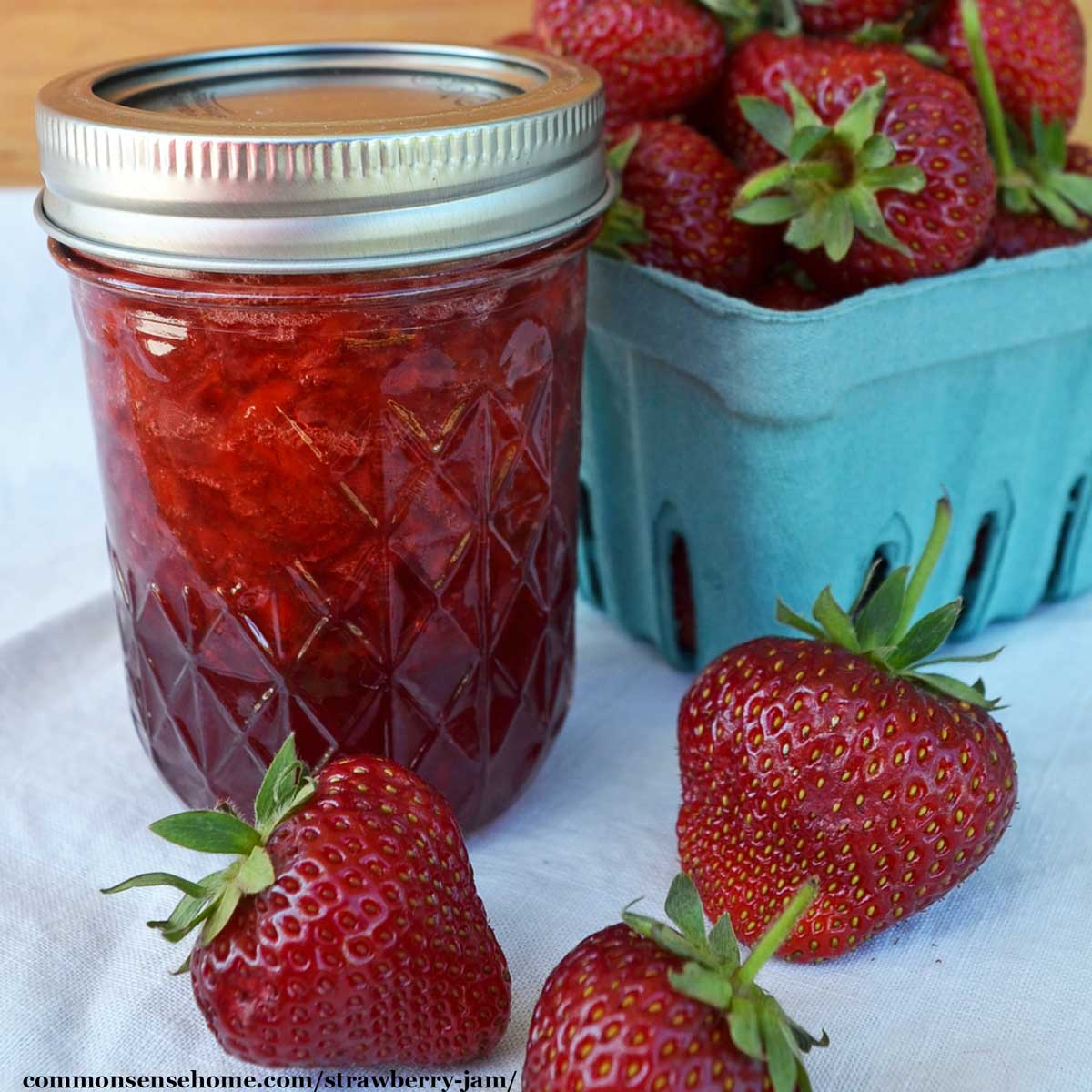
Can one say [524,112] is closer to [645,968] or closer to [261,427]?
[261,427]

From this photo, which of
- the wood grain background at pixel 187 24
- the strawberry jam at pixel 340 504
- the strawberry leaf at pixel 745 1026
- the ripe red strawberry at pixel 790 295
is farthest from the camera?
the wood grain background at pixel 187 24

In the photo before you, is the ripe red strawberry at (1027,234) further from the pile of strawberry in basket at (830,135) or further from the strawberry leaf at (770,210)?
the strawberry leaf at (770,210)

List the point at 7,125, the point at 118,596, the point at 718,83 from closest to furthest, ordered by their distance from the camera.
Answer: the point at 118,596 < the point at 718,83 < the point at 7,125

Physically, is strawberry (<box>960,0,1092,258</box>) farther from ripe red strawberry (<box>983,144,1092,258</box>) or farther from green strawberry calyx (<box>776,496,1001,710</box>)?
green strawberry calyx (<box>776,496,1001,710</box>)

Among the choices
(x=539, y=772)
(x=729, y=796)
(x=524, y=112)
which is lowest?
(x=539, y=772)

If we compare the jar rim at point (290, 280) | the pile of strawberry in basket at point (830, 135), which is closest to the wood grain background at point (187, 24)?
the pile of strawberry in basket at point (830, 135)

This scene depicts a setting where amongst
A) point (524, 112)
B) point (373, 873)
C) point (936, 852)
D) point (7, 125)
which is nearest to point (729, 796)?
point (936, 852)

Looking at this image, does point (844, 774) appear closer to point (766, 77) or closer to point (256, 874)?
point (256, 874)

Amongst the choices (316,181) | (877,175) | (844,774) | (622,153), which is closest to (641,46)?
(622,153)
